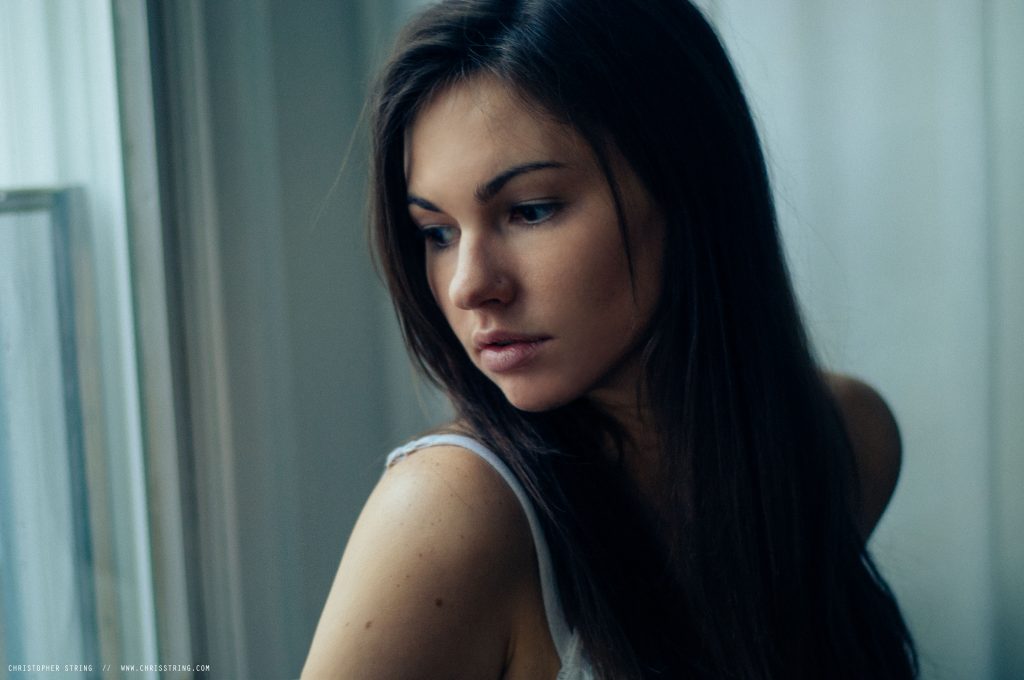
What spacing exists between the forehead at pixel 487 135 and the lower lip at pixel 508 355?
0.16 metres

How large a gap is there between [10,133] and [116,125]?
15 cm

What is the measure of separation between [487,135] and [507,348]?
194 millimetres

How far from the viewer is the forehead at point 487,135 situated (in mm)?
777

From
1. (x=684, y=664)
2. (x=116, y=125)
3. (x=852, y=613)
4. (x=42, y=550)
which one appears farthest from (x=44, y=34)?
(x=852, y=613)

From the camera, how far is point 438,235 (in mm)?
904

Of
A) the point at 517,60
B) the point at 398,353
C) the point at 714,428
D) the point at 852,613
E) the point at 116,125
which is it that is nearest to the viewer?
the point at 517,60

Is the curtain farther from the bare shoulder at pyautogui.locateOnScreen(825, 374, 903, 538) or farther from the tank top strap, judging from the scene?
the tank top strap

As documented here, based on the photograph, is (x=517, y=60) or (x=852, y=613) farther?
(x=852, y=613)

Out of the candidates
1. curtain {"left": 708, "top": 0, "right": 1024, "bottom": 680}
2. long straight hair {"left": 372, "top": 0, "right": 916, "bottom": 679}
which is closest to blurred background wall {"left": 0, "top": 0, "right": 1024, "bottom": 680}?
curtain {"left": 708, "top": 0, "right": 1024, "bottom": 680}

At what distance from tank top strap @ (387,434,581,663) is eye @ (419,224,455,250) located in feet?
0.64

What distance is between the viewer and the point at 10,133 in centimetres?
97

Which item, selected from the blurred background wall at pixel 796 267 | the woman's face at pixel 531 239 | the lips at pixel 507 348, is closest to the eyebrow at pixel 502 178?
the woman's face at pixel 531 239

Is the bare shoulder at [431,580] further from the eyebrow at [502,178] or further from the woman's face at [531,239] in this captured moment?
the eyebrow at [502,178]

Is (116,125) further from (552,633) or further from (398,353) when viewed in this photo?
(552,633)
